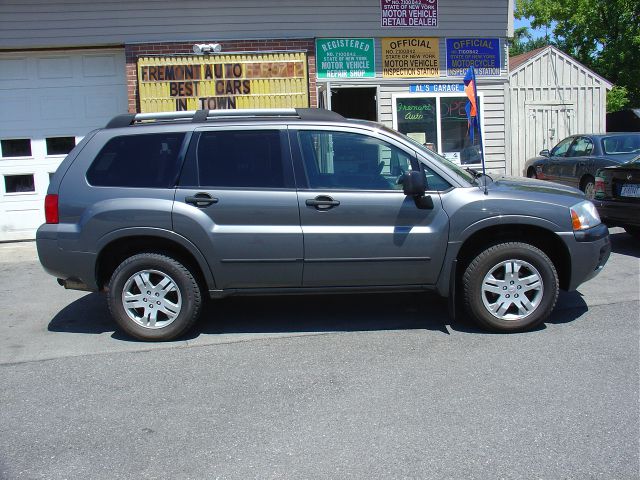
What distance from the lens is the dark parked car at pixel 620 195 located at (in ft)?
27.6

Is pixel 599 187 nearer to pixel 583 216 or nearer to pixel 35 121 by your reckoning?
pixel 583 216

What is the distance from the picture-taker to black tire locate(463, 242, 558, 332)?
17.9 feet

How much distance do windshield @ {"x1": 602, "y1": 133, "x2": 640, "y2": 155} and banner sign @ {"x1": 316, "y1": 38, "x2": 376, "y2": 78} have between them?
474 centimetres

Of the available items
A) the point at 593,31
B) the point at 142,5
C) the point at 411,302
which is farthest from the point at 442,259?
the point at 593,31

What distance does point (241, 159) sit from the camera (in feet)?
18.3

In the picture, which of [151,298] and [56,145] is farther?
[56,145]

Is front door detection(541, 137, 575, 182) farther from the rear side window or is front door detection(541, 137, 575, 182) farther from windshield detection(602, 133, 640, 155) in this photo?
the rear side window

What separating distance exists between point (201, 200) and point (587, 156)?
9.46 m

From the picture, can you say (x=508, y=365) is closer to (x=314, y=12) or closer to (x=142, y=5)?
(x=314, y=12)

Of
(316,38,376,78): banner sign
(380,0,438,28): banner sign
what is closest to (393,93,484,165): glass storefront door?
(316,38,376,78): banner sign

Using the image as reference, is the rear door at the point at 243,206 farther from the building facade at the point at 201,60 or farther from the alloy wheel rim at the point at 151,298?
the building facade at the point at 201,60

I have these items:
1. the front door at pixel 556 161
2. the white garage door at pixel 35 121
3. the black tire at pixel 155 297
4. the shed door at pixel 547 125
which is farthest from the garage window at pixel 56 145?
the shed door at pixel 547 125

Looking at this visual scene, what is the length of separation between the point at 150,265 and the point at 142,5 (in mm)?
6986

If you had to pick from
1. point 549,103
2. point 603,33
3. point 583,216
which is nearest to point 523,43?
point 603,33
